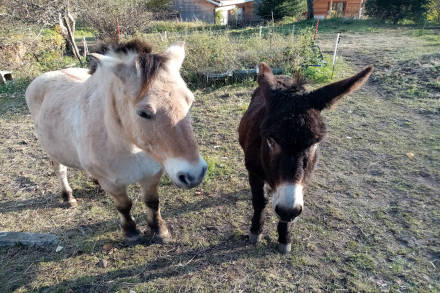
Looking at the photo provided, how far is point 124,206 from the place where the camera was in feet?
9.49

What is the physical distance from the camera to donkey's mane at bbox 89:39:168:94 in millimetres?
1827

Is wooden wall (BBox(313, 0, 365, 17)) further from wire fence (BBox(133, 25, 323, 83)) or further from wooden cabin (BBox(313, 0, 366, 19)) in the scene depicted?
wire fence (BBox(133, 25, 323, 83))

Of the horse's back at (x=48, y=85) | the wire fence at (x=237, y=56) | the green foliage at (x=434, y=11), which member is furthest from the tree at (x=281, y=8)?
the horse's back at (x=48, y=85)

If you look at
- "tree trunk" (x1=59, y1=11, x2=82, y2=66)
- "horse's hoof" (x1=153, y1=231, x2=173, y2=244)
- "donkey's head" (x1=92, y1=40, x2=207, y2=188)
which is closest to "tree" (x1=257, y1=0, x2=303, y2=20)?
"tree trunk" (x1=59, y1=11, x2=82, y2=66)

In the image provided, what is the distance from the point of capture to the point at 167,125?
1.76 meters

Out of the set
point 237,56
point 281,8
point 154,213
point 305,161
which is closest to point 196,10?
point 281,8

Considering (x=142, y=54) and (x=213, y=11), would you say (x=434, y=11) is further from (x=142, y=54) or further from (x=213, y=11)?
(x=142, y=54)

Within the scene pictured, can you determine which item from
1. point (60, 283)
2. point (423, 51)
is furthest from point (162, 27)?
point (60, 283)

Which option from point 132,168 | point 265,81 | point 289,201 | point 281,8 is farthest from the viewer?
point 281,8

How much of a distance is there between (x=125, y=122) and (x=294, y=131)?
134 centimetres

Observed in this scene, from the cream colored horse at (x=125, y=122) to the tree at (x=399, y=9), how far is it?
76.2 ft

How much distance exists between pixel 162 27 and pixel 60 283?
19423mm

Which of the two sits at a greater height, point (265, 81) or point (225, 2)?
point (225, 2)

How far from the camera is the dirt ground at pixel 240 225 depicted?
8.77ft
